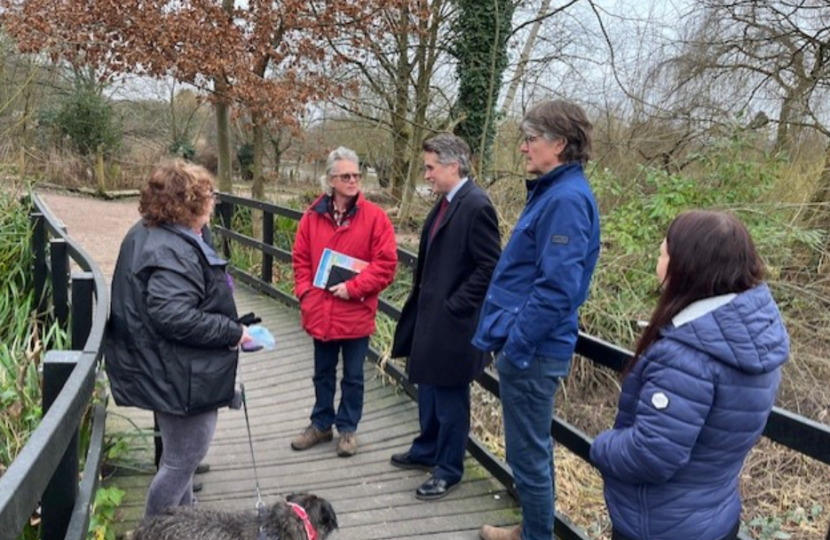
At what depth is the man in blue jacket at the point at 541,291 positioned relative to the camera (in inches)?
93.4

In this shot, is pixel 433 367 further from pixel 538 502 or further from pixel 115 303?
pixel 115 303

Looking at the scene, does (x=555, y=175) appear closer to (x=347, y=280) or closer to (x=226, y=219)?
(x=347, y=280)

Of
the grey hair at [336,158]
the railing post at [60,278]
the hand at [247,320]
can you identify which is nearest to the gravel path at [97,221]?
the railing post at [60,278]

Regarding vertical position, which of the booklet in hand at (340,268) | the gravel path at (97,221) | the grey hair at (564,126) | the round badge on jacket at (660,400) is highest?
the grey hair at (564,126)

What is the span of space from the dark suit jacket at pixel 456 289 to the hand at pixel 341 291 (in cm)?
51

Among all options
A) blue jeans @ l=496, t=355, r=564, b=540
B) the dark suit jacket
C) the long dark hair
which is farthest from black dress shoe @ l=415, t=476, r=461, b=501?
the long dark hair

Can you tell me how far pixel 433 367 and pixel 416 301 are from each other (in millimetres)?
417

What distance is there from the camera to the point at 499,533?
303 centimetres

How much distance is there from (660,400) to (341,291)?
2.19 meters

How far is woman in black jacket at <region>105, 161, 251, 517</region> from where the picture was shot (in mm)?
2508

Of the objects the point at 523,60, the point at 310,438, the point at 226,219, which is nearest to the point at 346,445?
the point at 310,438

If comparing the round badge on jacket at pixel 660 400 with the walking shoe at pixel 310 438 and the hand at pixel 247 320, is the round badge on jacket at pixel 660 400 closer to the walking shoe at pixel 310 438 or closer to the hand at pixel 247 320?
the hand at pixel 247 320

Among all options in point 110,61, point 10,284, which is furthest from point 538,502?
point 110,61

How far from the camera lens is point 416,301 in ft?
11.5
